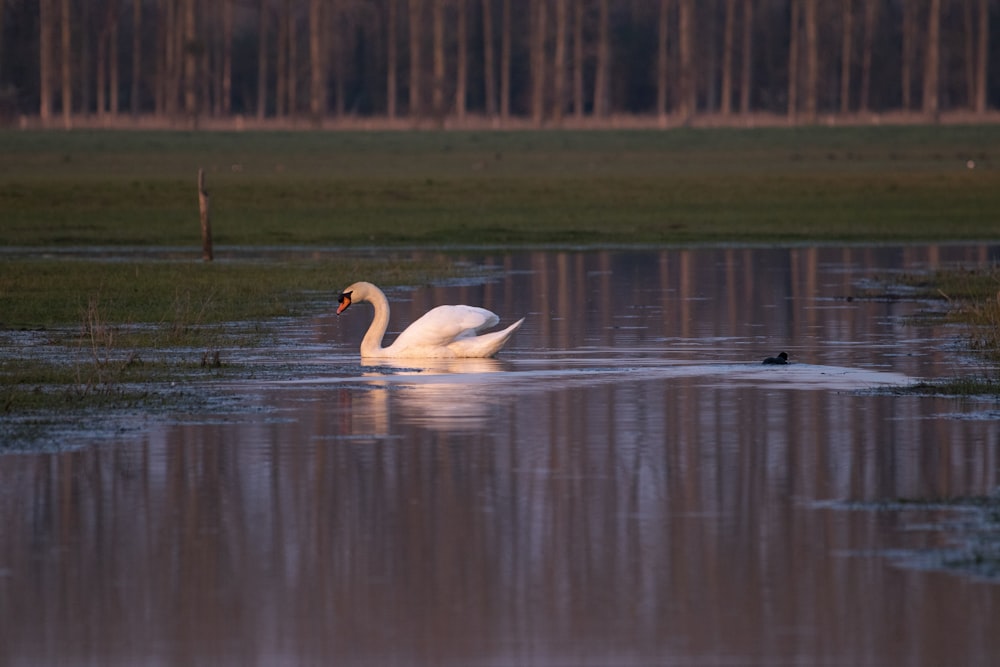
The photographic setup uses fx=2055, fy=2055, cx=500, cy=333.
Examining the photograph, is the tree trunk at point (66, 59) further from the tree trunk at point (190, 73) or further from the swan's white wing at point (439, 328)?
the swan's white wing at point (439, 328)

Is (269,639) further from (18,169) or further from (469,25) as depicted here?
(469,25)

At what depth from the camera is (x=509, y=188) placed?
49188 mm

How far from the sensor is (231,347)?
62.8 ft

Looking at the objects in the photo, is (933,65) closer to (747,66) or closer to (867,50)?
(867,50)

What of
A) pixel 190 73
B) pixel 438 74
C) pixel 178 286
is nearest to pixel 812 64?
pixel 438 74

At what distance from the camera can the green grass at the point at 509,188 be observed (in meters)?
40.4

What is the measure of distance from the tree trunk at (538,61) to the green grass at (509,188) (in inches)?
823

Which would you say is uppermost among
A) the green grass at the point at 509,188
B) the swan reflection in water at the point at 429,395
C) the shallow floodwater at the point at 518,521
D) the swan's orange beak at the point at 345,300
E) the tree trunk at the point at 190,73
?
the tree trunk at the point at 190,73

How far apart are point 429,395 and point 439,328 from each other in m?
2.28

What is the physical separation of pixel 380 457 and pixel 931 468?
3.25m

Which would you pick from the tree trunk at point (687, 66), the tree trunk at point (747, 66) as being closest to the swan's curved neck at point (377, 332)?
the tree trunk at point (687, 66)

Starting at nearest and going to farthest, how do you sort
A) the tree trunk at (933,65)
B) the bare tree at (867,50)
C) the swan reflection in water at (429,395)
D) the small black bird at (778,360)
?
the swan reflection in water at (429,395) < the small black bird at (778,360) < the tree trunk at (933,65) < the bare tree at (867,50)

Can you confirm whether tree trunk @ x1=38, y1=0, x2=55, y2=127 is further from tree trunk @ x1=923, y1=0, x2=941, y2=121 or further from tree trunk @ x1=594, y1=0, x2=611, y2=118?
tree trunk @ x1=923, y1=0, x2=941, y2=121

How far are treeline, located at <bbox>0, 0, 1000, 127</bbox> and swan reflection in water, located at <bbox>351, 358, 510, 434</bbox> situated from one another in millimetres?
69040
